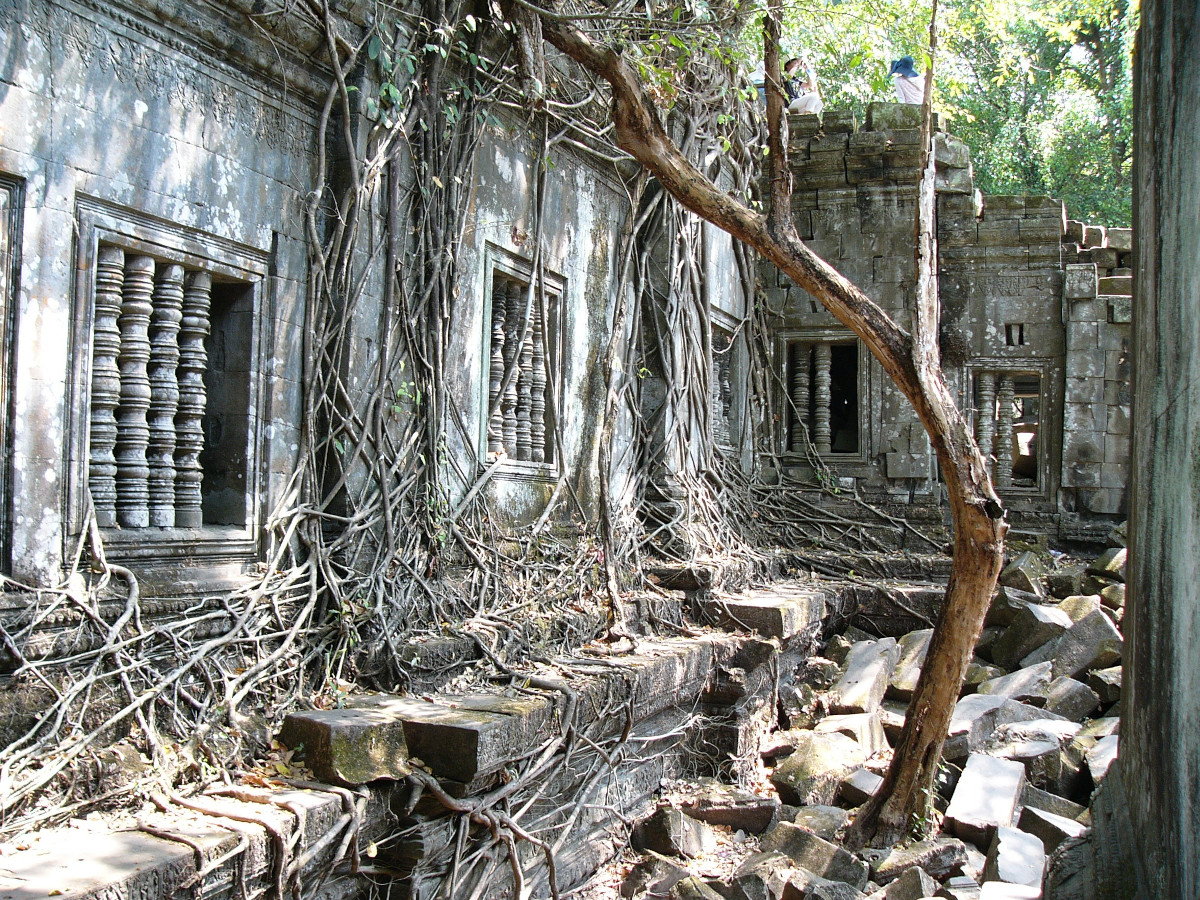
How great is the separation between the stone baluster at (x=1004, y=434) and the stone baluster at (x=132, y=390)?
7636 millimetres

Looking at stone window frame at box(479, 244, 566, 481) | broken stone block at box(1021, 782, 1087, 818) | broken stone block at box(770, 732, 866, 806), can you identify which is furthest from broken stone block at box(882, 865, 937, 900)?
stone window frame at box(479, 244, 566, 481)

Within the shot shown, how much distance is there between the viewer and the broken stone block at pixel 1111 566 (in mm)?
7438

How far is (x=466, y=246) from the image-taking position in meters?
4.95

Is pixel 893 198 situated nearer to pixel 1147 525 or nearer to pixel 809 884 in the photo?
pixel 809 884

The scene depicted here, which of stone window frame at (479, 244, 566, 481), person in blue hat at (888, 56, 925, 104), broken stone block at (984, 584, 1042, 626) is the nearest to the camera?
stone window frame at (479, 244, 566, 481)

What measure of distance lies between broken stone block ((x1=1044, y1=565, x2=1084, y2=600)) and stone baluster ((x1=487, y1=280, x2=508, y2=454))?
4.78m

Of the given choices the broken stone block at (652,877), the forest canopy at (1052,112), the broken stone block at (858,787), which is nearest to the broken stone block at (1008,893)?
the broken stone block at (652,877)

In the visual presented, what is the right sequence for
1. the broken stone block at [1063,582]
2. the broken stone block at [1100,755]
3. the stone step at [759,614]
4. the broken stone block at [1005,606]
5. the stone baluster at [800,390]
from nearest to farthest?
the broken stone block at [1100,755] < the stone step at [759,614] < the broken stone block at [1005,606] < the broken stone block at [1063,582] < the stone baluster at [800,390]

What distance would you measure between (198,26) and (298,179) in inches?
28.2

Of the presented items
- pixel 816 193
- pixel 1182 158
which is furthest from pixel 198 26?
pixel 816 193

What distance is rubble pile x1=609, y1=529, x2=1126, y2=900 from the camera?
4.01 m

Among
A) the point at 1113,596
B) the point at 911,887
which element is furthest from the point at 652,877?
the point at 1113,596

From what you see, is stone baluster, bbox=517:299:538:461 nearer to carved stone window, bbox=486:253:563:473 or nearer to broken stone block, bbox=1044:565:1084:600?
carved stone window, bbox=486:253:563:473

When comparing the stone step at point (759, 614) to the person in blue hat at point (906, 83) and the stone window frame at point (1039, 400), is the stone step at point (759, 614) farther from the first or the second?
the person in blue hat at point (906, 83)
